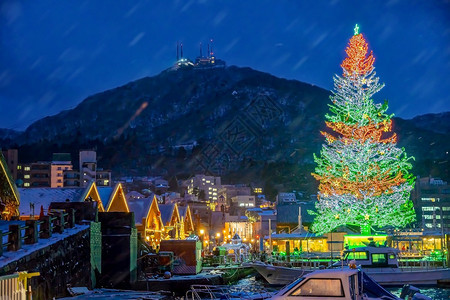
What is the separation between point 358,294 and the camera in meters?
17.2

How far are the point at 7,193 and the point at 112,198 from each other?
1985 centimetres

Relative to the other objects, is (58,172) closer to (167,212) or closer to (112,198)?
(167,212)

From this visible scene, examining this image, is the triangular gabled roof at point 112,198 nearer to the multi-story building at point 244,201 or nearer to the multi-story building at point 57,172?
the multi-story building at point 57,172

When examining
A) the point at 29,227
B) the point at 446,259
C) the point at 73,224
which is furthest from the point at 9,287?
the point at 446,259

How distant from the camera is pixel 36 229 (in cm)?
2214

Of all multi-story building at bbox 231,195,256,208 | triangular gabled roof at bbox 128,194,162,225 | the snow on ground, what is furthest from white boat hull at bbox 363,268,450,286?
multi-story building at bbox 231,195,256,208

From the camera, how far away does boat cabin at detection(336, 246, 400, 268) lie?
136ft

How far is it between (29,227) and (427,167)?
176 m

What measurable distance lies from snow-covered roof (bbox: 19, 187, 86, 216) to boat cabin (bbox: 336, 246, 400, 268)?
21.9 metres

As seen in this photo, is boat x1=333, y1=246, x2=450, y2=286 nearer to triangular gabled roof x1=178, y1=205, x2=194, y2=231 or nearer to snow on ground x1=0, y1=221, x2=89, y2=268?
snow on ground x1=0, y1=221, x2=89, y2=268

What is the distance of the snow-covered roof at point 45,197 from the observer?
151 feet

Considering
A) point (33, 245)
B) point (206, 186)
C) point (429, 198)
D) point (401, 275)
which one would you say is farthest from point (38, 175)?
point (33, 245)

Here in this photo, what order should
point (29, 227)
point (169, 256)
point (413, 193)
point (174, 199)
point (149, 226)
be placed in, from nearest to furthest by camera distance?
point (29, 227) < point (169, 256) < point (149, 226) < point (413, 193) < point (174, 199)

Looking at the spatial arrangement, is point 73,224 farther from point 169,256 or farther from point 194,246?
point 194,246
